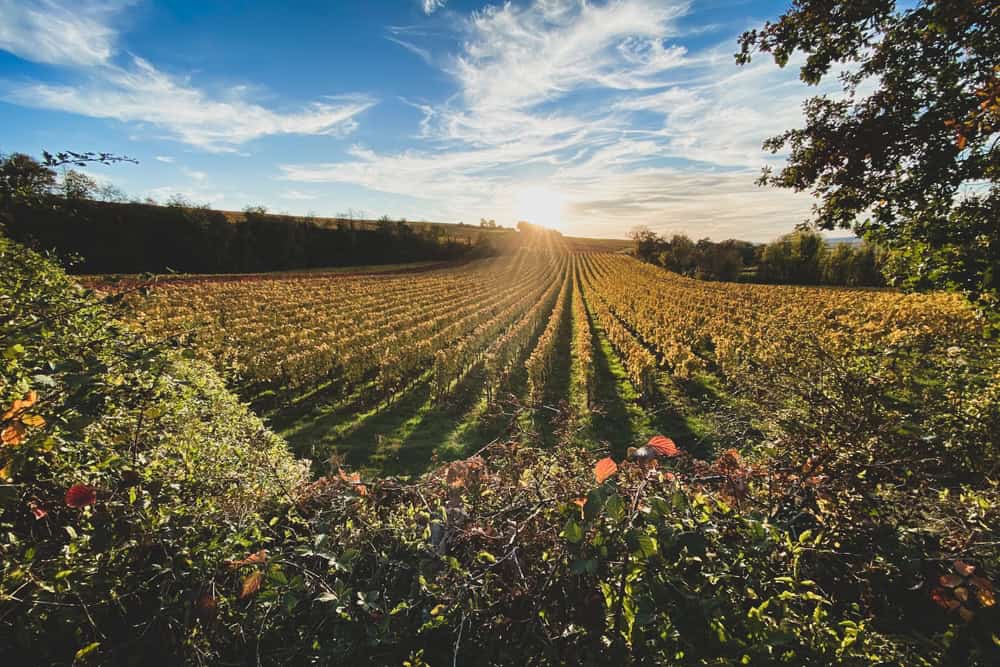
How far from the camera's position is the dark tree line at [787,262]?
5225 cm

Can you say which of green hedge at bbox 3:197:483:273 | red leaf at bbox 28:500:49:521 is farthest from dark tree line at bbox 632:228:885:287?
red leaf at bbox 28:500:49:521

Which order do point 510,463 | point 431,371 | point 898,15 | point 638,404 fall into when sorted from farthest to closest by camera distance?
point 431,371
point 638,404
point 898,15
point 510,463

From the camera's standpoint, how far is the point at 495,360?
1555 cm

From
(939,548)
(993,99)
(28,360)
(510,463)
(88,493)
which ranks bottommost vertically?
(510,463)

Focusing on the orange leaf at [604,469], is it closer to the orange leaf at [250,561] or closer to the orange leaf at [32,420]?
the orange leaf at [250,561]

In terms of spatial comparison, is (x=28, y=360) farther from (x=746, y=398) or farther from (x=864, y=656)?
(x=746, y=398)

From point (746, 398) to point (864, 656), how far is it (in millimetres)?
2493

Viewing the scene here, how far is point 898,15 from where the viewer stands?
495cm

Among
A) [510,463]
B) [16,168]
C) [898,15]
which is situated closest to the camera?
[16,168]

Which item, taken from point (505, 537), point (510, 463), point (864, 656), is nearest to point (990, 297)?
point (864, 656)

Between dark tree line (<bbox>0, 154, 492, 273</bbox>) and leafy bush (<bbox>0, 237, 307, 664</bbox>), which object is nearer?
leafy bush (<bbox>0, 237, 307, 664</bbox>)

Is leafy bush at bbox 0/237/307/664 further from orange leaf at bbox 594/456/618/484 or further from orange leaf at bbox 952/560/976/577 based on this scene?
orange leaf at bbox 952/560/976/577

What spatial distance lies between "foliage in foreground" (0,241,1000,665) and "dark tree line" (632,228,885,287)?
62.5m

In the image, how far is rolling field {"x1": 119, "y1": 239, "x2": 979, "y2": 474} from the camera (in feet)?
21.6
